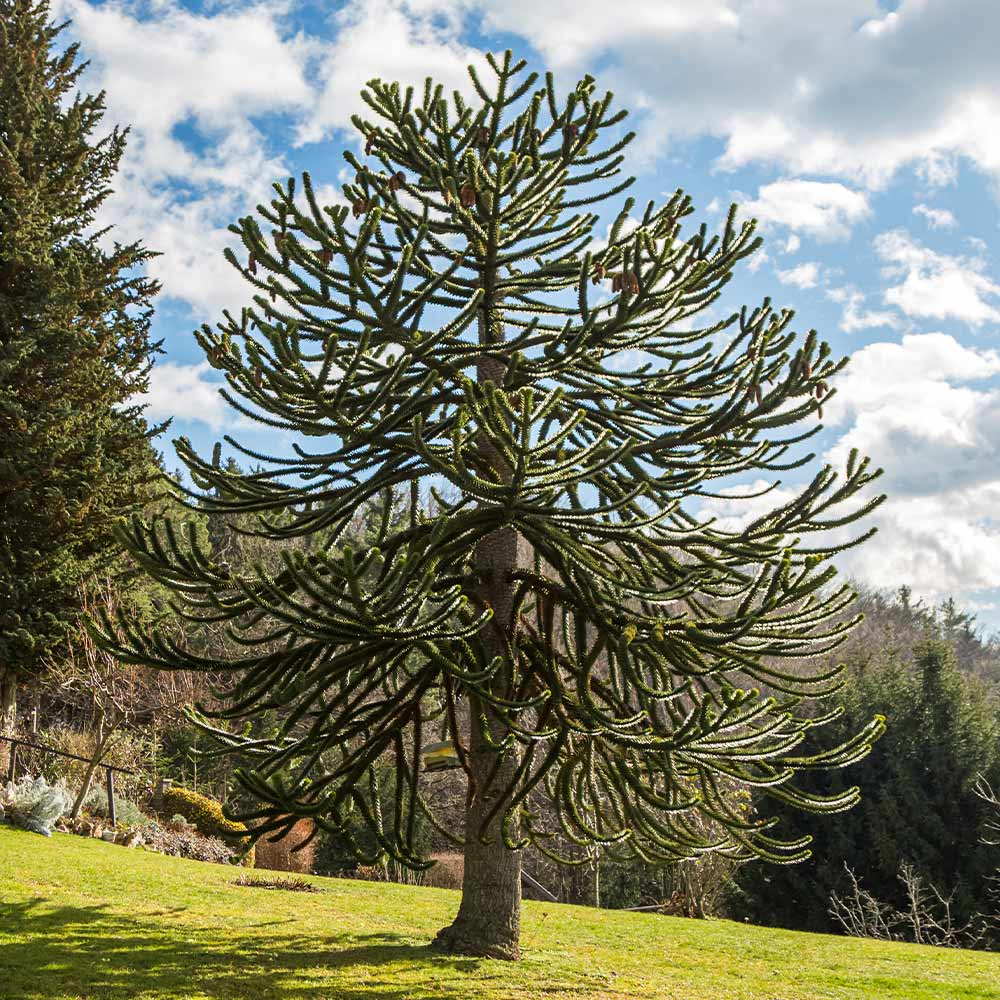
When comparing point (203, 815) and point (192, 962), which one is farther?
point (203, 815)

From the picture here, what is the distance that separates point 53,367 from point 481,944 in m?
12.8

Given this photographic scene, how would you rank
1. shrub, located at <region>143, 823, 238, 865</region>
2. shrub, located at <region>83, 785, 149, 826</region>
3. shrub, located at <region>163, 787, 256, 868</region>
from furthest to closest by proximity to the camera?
shrub, located at <region>163, 787, 256, 868</region>
shrub, located at <region>83, 785, 149, 826</region>
shrub, located at <region>143, 823, 238, 865</region>

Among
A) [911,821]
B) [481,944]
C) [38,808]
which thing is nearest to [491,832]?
[481,944]

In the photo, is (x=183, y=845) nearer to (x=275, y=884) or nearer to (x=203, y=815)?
(x=203, y=815)

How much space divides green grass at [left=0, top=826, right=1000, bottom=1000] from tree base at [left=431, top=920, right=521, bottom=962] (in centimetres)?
13

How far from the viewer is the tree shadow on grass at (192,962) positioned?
19.0 feet

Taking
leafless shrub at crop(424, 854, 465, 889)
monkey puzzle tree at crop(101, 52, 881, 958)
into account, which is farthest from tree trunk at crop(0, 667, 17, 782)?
monkey puzzle tree at crop(101, 52, 881, 958)

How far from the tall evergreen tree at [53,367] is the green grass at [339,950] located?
163 inches

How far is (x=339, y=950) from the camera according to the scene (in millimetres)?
7367

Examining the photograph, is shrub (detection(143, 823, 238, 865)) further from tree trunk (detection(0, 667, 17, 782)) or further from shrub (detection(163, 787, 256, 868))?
tree trunk (detection(0, 667, 17, 782))

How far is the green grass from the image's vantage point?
20.0 ft

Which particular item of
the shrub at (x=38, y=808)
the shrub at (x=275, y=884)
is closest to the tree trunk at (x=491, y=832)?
the shrub at (x=275, y=884)

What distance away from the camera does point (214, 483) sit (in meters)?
6.44

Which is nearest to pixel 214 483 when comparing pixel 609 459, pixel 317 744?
pixel 317 744
